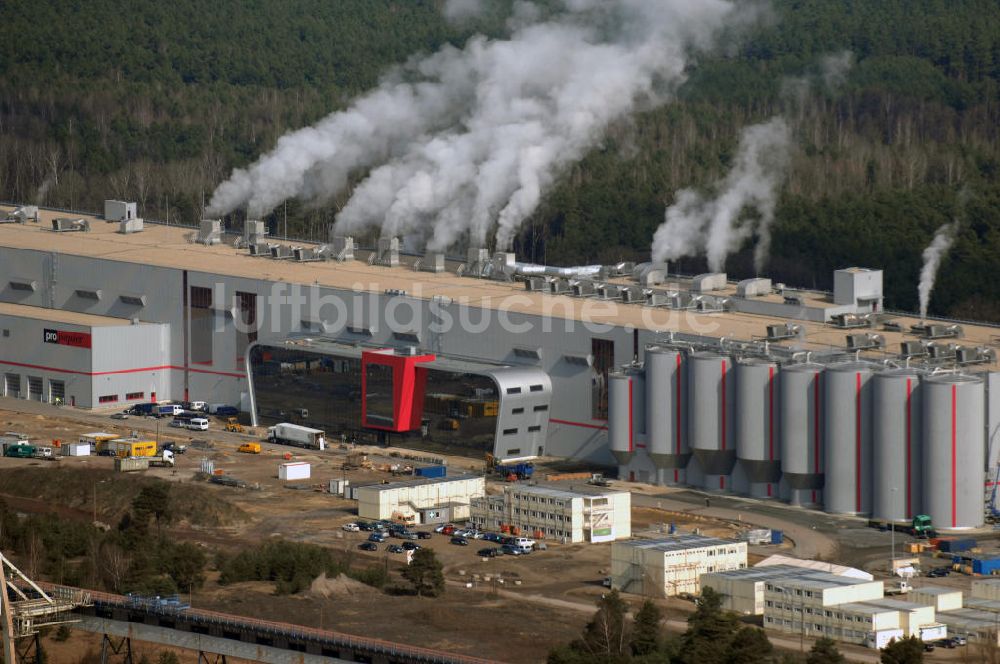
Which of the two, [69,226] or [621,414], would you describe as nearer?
[621,414]

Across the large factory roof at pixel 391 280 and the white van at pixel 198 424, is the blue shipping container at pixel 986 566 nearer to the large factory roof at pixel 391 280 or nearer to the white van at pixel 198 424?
the large factory roof at pixel 391 280

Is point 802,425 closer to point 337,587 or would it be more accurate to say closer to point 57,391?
point 337,587

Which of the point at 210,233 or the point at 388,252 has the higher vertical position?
the point at 210,233

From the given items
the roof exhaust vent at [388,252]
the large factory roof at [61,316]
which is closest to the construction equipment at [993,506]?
the roof exhaust vent at [388,252]

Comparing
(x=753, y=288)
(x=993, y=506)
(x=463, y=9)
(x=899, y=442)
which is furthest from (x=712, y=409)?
(x=463, y=9)

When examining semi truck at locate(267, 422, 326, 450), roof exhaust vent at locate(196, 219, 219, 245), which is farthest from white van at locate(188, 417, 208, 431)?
roof exhaust vent at locate(196, 219, 219, 245)
